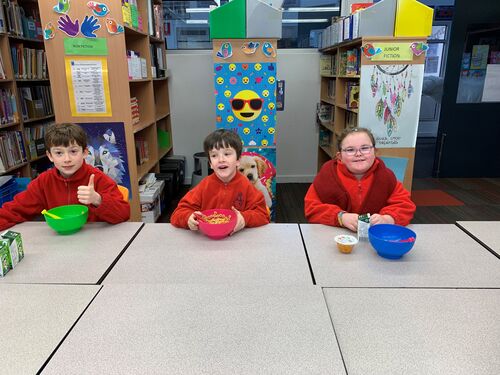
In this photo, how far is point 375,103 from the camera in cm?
335

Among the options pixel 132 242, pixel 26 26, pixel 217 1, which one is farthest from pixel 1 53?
pixel 132 242

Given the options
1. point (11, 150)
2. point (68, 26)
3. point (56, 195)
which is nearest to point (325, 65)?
point (68, 26)

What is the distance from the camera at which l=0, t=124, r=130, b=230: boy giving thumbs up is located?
1692 millimetres

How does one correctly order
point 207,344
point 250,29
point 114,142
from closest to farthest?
1. point 207,344
2. point 114,142
3. point 250,29

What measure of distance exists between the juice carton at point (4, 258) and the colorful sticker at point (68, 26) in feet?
6.62

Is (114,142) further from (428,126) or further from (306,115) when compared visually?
(428,126)

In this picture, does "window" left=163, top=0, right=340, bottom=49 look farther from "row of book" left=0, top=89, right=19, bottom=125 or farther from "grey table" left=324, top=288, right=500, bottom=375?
"grey table" left=324, top=288, right=500, bottom=375

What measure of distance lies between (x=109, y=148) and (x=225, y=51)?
124cm

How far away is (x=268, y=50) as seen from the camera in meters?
3.34

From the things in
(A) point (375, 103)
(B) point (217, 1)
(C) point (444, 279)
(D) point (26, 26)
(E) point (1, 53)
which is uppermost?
(B) point (217, 1)

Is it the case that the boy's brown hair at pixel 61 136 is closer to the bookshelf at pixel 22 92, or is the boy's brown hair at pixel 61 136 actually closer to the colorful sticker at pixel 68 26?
the colorful sticker at pixel 68 26

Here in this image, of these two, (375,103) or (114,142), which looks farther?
(375,103)

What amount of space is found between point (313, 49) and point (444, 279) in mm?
4127

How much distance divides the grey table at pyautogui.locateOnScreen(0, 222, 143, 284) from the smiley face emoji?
75.8 inches
